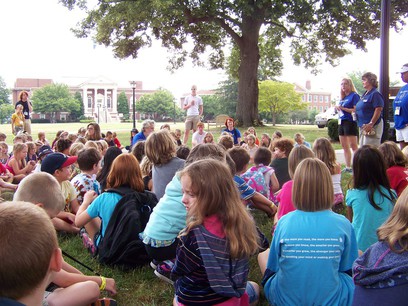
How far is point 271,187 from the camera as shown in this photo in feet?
18.8

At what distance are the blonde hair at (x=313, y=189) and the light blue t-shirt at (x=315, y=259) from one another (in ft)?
0.19

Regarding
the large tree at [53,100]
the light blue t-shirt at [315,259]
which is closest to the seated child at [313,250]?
the light blue t-shirt at [315,259]

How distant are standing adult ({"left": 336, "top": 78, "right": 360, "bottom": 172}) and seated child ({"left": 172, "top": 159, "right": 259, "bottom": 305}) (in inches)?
251

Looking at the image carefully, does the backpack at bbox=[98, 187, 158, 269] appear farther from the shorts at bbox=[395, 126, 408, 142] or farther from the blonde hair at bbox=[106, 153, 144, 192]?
the shorts at bbox=[395, 126, 408, 142]

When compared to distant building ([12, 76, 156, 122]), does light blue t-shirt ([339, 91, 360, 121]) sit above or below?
below

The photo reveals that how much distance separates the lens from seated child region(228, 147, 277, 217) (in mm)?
4320

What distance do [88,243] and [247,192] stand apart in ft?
5.76

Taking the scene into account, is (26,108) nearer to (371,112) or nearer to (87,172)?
(87,172)

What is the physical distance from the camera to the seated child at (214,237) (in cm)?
259

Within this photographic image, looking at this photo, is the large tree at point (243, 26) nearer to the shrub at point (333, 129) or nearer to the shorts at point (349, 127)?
the shrub at point (333, 129)

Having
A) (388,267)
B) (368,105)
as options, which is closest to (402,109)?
(368,105)

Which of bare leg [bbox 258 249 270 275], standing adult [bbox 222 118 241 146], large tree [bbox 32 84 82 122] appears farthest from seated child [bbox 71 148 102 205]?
large tree [bbox 32 84 82 122]

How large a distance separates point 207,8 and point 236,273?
19.6m

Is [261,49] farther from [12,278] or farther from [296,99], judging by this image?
[296,99]
